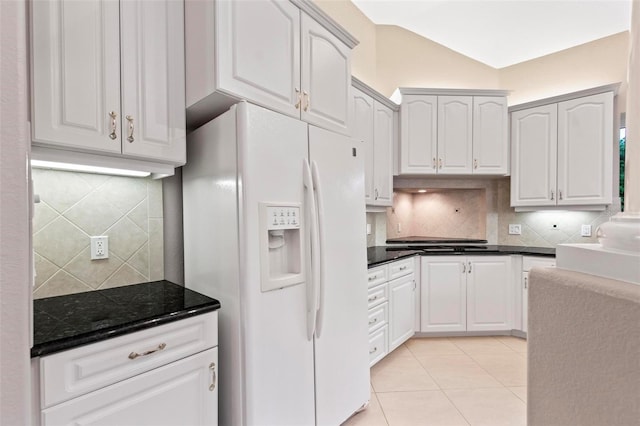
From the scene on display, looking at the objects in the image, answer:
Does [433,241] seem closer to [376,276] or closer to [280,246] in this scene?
[376,276]

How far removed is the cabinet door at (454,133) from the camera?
3506 mm

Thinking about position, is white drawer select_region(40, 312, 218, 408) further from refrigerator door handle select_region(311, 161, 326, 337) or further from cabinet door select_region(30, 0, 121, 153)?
cabinet door select_region(30, 0, 121, 153)

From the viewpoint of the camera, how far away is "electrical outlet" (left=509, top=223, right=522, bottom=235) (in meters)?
3.83

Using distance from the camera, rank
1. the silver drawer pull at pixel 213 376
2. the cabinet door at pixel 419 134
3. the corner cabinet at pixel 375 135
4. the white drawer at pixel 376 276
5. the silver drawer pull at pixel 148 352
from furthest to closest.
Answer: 1. the cabinet door at pixel 419 134
2. the corner cabinet at pixel 375 135
3. the white drawer at pixel 376 276
4. the silver drawer pull at pixel 213 376
5. the silver drawer pull at pixel 148 352

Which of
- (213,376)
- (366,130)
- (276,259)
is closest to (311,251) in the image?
(276,259)

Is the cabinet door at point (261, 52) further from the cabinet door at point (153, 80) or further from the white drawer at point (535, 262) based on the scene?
the white drawer at point (535, 262)

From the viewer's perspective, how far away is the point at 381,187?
3.25 meters

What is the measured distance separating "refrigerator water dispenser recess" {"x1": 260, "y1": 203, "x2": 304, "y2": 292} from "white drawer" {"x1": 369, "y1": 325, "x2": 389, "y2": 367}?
1.24 metres

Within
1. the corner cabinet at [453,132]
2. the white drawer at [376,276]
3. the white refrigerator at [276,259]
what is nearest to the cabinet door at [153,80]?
the white refrigerator at [276,259]

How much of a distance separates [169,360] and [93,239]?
2.64ft

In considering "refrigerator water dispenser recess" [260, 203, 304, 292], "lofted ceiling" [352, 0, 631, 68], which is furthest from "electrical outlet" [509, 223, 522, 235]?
"refrigerator water dispenser recess" [260, 203, 304, 292]

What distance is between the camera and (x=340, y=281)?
75.3 inches

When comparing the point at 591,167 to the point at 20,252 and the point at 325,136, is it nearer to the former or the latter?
the point at 325,136

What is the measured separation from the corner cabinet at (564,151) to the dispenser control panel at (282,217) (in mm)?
2962
